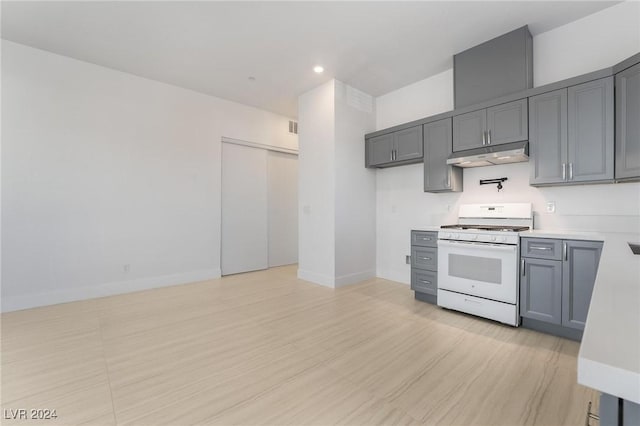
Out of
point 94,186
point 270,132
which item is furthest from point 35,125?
point 270,132

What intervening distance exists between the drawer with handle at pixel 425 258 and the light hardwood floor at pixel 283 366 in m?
0.50

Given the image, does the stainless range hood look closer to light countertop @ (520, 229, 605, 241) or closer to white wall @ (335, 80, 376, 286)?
light countertop @ (520, 229, 605, 241)


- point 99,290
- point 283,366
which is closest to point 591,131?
point 283,366

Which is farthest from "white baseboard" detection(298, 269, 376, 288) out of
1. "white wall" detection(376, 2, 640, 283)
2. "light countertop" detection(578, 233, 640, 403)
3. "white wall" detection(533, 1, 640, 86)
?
"light countertop" detection(578, 233, 640, 403)

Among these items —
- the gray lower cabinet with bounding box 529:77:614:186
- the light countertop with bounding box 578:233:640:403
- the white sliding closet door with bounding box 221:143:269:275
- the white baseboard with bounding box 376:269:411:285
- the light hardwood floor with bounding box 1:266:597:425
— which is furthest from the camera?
the white sliding closet door with bounding box 221:143:269:275

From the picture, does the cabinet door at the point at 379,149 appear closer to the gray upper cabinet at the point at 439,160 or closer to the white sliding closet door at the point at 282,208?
the gray upper cabinet at the point at 439,160

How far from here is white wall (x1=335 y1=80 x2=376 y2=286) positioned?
4.32 meters

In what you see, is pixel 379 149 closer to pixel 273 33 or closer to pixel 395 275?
pixel 395 275

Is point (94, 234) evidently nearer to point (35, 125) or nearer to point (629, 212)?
point (35, 125)

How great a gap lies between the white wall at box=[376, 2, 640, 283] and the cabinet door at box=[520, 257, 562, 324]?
647 mm

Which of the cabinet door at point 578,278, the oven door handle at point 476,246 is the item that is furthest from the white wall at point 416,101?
the cabinet door at point 578,278

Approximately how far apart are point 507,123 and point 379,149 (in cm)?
176

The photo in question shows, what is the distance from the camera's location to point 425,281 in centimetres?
352

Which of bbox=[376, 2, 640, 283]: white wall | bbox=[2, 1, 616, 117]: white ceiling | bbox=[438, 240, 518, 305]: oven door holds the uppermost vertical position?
bbox=[2, 1, 616, 117]: white ceiling
